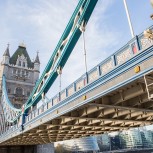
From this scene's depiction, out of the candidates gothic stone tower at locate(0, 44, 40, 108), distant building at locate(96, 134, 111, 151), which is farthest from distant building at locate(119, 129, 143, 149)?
gothic stone tower at locate(0, 44, 40, 108)

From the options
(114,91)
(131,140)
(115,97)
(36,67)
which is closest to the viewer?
(114,91)

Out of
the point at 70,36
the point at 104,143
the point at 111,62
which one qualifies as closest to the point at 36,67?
the point at 70,36

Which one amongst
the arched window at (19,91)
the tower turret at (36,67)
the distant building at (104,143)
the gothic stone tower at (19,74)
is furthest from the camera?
the distant building at (104,143)

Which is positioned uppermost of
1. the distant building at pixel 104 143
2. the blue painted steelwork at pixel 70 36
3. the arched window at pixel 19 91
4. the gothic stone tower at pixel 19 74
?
the gothic stone tower at pixel 19 74

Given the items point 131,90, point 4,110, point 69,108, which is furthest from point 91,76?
point 4,110

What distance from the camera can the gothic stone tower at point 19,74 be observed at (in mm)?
59772

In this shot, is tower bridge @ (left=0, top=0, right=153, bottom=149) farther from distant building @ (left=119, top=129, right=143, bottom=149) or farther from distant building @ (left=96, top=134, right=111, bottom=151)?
distant building @ (left=119, top=129, right=143, bottom=149)

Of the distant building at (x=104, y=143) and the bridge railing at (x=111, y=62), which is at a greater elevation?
the bridge railing at (x=111, y=62)

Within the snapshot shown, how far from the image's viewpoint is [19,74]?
210ft

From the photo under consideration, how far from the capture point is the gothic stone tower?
59.8 meters

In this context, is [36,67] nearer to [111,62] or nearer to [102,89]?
[102,89]

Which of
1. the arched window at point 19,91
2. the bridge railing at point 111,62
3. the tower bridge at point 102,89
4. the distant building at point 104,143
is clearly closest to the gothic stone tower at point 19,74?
the arched window at point 19,91

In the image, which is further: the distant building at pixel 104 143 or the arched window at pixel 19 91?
the distant building at pixel 104 143

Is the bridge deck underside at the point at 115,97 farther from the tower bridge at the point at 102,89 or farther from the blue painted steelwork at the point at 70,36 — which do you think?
the blue painted steelwork at the point at 70,36
